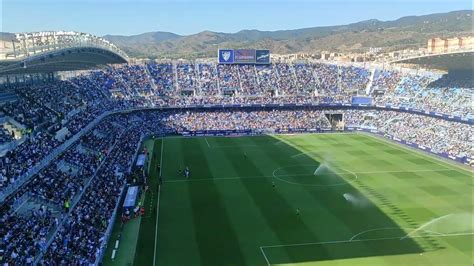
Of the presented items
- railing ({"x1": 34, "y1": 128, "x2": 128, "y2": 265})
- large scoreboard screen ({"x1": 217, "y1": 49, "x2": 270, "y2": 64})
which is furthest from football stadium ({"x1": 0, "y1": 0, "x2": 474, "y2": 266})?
large scoreboard screen ({"x1": 217, "y1": 49, "x2": 270, "y2": 64})

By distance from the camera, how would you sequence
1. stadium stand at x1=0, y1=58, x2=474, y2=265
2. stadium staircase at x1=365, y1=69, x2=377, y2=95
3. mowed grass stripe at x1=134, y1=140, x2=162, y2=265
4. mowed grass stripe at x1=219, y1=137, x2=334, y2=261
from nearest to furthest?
stadium stand at x1=0, y1=58, x2=474, y2=265 → mowed grass stripe at x1=134, y1=140, x2=162, y2=265 → mowed grass stripe at x1=219, y1=137, x2=334, y2=261 → stadium staircase at x1=365, y1=69, x2=377, y2=95

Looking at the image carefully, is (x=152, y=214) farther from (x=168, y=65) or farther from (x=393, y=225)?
(x=168, y=65)

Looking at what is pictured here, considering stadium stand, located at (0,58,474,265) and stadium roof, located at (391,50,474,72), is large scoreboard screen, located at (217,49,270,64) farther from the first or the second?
stadium roof, located at (391,50,474,72)

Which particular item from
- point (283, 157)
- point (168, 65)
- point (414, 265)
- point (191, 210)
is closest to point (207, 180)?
point (191, 210)

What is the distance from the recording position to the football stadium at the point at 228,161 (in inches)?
1112

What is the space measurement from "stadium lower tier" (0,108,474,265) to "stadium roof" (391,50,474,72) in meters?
8.49

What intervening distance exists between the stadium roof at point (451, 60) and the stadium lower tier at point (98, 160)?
27.8 feet

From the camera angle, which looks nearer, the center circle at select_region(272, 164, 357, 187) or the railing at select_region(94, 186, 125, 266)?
the railing at select_region(94, 186, 125, 266)

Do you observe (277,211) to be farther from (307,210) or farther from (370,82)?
(370,82)

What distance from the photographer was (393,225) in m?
32.4

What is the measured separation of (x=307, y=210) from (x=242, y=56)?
Answer: 5742cm

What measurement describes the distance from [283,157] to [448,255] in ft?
91.6

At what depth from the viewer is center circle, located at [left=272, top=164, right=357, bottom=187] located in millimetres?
43281

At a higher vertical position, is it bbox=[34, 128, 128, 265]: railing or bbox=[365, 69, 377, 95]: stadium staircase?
bbox=[365, 69, 377, 95]: stadium staircase
